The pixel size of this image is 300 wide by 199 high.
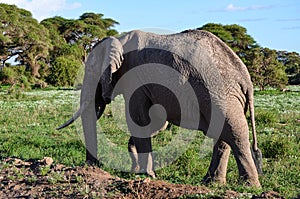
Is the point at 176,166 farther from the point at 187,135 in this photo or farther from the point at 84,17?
the point at 84,17

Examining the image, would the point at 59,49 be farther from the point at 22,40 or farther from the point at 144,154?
the point at 144,154

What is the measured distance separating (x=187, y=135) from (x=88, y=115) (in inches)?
147

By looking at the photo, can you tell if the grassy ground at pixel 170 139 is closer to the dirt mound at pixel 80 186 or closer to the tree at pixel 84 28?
the dirt mound at pixel 80 186

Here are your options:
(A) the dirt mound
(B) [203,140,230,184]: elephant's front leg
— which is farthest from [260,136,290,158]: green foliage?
(A) the dirt mound

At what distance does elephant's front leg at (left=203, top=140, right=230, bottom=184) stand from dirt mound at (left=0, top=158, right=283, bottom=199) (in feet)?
3.90

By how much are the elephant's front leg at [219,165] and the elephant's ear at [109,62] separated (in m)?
1.80

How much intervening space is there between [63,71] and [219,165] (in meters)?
32.6

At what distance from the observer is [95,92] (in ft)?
24.8

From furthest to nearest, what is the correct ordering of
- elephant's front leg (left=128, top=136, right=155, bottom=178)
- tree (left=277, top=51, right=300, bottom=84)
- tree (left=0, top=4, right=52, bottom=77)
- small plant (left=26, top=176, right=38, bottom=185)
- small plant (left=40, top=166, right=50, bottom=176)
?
tree (left=277, top=51, right=300, bottom=84)
tree (left=0, top=4, right=52, bottom=77)
elephant's front leg (left=128, top=136, right=155, bottom=178)
small plant (left=40, top=166, right=50, bottom=176)
small plant (left=26, top=176, right=38, bottom=185)

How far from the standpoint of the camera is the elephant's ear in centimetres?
700

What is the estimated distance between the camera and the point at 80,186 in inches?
219

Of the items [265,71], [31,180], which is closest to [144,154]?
[31,180]

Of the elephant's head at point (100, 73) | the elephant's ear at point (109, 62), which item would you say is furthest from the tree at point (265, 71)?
the elephant's ear at point (109, 62)

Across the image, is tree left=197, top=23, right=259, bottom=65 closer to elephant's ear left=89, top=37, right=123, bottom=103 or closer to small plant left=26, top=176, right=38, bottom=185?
elephant's ear left=89, top=37, right=123, bottom=103
